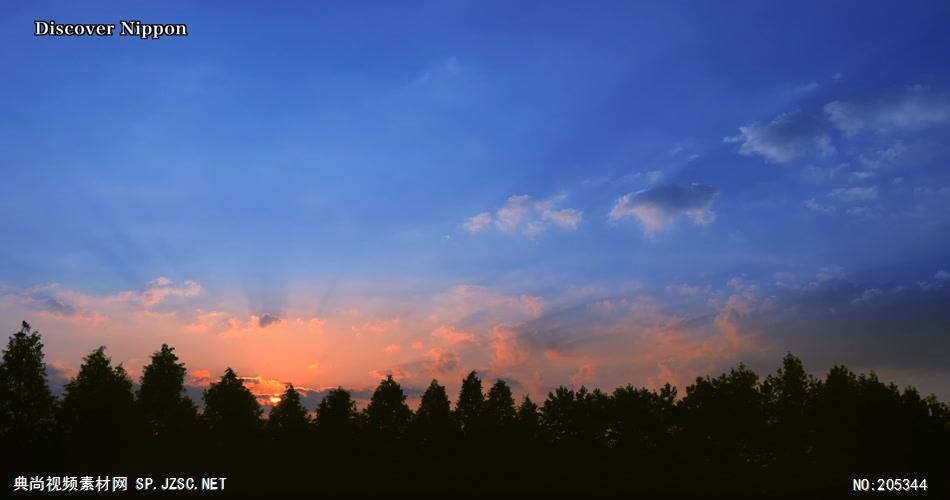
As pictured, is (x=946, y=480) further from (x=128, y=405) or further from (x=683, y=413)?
(x=128, y=405)

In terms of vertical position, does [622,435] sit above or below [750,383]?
below

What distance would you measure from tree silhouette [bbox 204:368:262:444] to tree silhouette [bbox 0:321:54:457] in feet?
58.8

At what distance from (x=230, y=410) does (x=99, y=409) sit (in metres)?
13.7

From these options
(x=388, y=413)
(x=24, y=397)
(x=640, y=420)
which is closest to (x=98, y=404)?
(x=24, y=397)

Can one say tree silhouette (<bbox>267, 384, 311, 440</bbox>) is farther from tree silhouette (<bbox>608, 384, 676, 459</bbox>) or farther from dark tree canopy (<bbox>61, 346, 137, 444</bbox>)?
tree silhouette (<bbox>608, 384, 676, 459</bbox>)

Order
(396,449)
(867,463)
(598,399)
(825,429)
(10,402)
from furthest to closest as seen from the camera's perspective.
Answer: (598,399) → (396,449) → (825,429) → (867,463) → (10,402)

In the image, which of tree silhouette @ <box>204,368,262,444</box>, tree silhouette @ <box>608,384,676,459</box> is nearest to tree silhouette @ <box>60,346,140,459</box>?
tree silhouette @ <box>204,368,262,444</box>

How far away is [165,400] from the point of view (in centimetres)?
6538

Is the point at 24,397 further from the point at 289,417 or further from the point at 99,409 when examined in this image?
the point at 289,417

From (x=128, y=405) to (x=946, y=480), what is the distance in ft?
257

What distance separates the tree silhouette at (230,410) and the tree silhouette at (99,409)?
9663 millimetres

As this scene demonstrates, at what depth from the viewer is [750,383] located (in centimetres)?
7631

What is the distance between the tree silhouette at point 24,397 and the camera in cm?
5291

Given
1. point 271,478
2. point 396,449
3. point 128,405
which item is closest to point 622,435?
point 396,449
